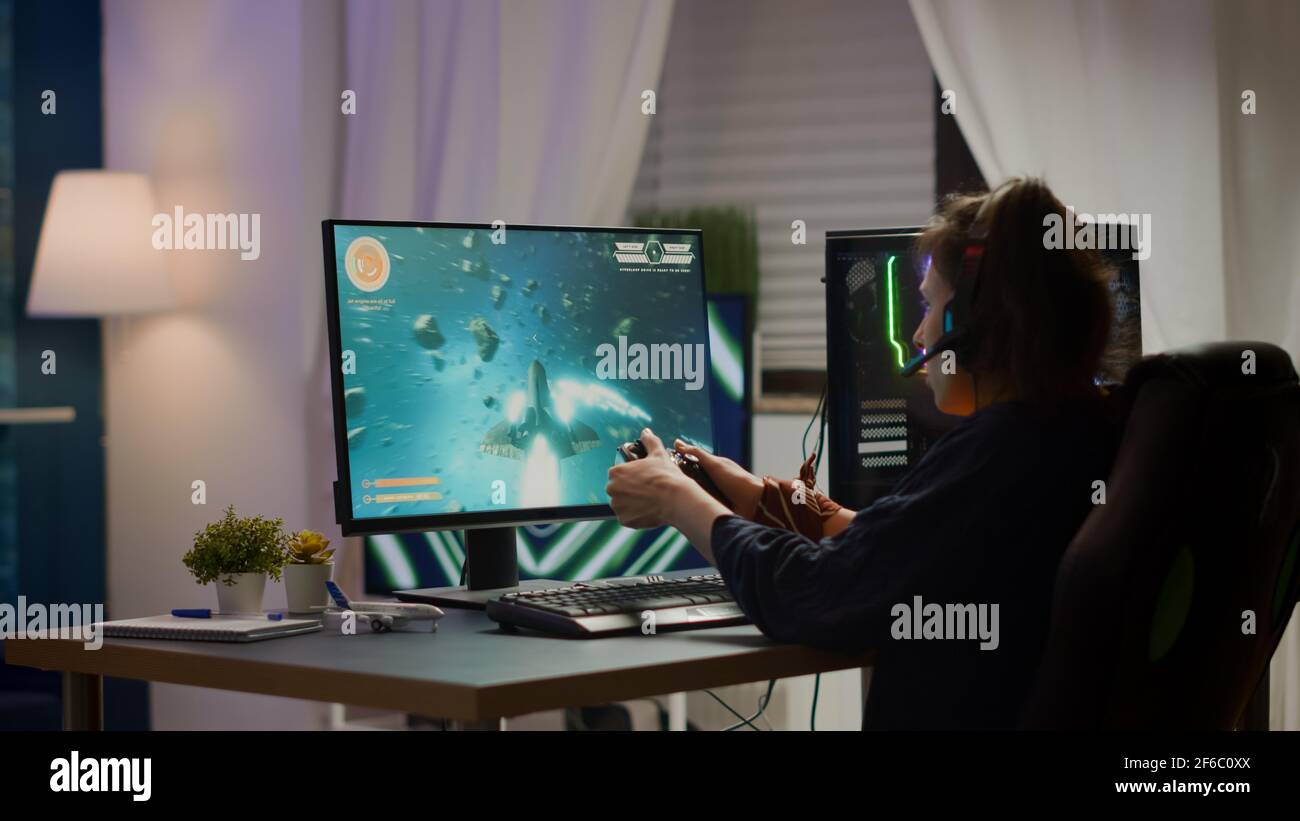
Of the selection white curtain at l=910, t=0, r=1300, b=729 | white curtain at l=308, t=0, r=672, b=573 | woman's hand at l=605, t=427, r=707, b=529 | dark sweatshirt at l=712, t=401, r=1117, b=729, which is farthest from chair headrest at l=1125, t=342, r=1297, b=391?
white curtain at l=308, t=0, r=672, b=573

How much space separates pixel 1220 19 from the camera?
3055 mm

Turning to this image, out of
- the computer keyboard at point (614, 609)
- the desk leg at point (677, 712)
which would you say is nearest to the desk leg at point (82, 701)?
the computer keyboard at point (614, 609)

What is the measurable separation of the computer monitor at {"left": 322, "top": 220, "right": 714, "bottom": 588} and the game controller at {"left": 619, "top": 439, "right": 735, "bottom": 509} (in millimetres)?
126

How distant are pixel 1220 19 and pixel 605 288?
1677 mm

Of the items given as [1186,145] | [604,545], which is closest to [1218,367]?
[1186,145]

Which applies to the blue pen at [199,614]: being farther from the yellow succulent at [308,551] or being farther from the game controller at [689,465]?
the game controller at [689,465]

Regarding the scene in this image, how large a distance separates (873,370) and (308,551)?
92 centimetres

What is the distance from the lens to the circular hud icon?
1.95m

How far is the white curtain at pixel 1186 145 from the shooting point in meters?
3.02

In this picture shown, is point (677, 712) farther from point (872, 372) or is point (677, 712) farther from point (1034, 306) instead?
point (1034, 306)

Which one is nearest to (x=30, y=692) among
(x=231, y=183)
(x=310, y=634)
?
(x=231, y=183)

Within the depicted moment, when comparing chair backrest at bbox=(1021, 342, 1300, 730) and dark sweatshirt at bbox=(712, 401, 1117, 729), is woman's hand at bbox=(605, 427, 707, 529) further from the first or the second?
chair backrest at bbox=(1021, 342, 1300, 730)

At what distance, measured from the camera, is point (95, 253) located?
3.79 m
